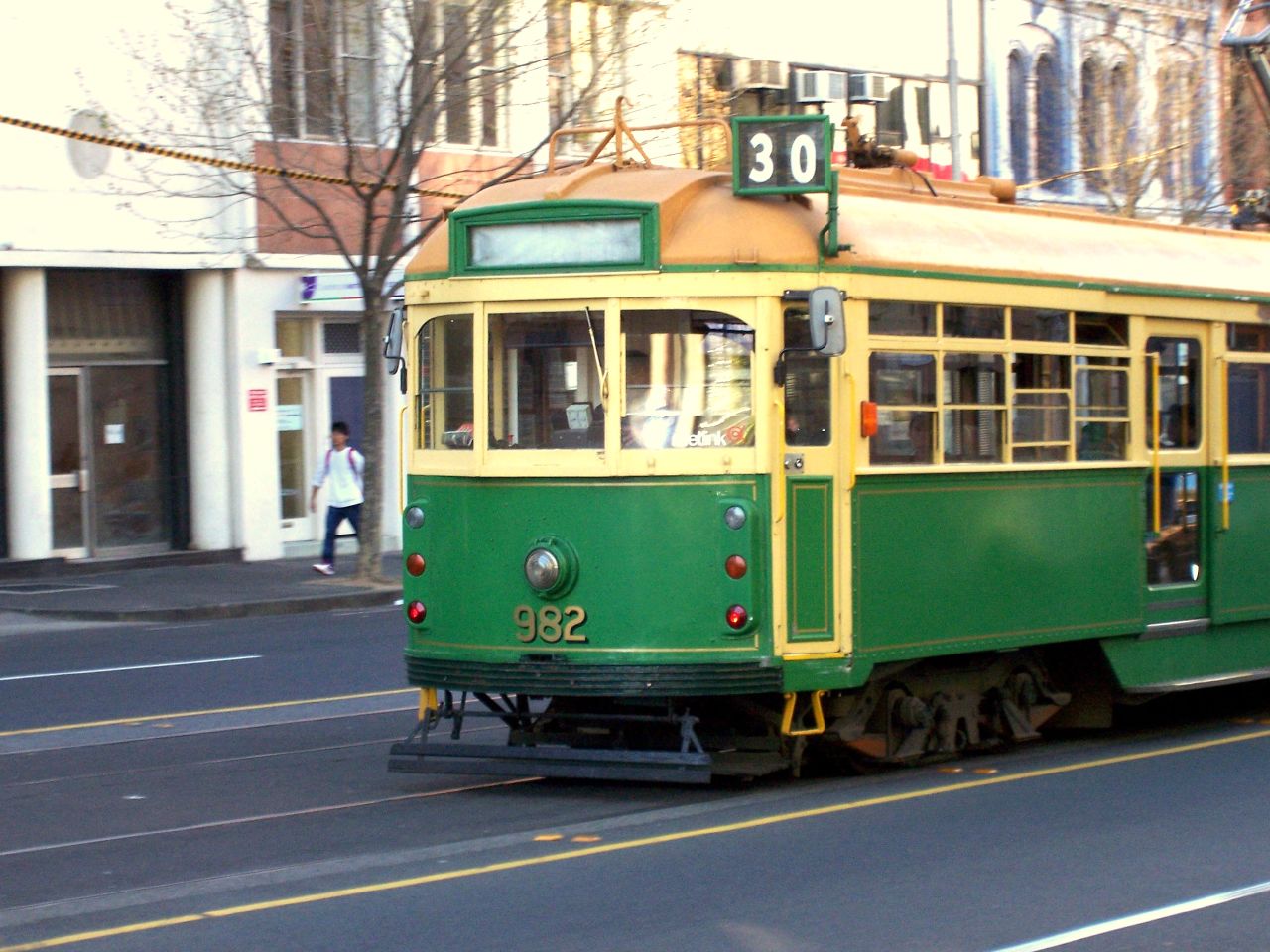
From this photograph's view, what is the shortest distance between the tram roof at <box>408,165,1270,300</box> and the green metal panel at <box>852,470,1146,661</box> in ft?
3.62

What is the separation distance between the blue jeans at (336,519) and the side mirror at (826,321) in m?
13.8

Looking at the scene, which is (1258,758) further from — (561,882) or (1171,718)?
(561,882)

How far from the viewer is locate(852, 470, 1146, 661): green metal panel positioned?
9602 millimetres

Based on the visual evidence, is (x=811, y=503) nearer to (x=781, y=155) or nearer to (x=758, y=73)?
(x=781, y=155)

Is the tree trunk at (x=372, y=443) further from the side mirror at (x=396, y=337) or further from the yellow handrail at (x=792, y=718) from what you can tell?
the yellow handrail at (x=792, y=718)

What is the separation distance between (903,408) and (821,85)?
2286 cm

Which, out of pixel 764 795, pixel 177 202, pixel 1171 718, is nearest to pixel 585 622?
pixel 764 795

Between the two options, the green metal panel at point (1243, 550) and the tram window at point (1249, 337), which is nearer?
the green metal panel at point (1243, 550)

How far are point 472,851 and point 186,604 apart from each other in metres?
12.4

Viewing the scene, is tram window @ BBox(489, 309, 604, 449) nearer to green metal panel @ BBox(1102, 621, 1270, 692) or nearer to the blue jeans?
green metal panel @ BBox(1102, 621, 1270, 692)

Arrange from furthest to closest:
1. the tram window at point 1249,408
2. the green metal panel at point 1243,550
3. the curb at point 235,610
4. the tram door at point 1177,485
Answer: the curb at point 235,610
the tram window at point 1249,408
the green metal panel at point 1243,550
the tram door at point 1177,485

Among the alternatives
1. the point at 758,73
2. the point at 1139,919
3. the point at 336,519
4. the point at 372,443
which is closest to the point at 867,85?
the point at 758,73

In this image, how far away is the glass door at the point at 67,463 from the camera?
2294 cm

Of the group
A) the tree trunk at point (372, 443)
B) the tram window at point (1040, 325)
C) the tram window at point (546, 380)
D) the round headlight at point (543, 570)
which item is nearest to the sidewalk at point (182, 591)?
the tree trunk at point (372, 443)
